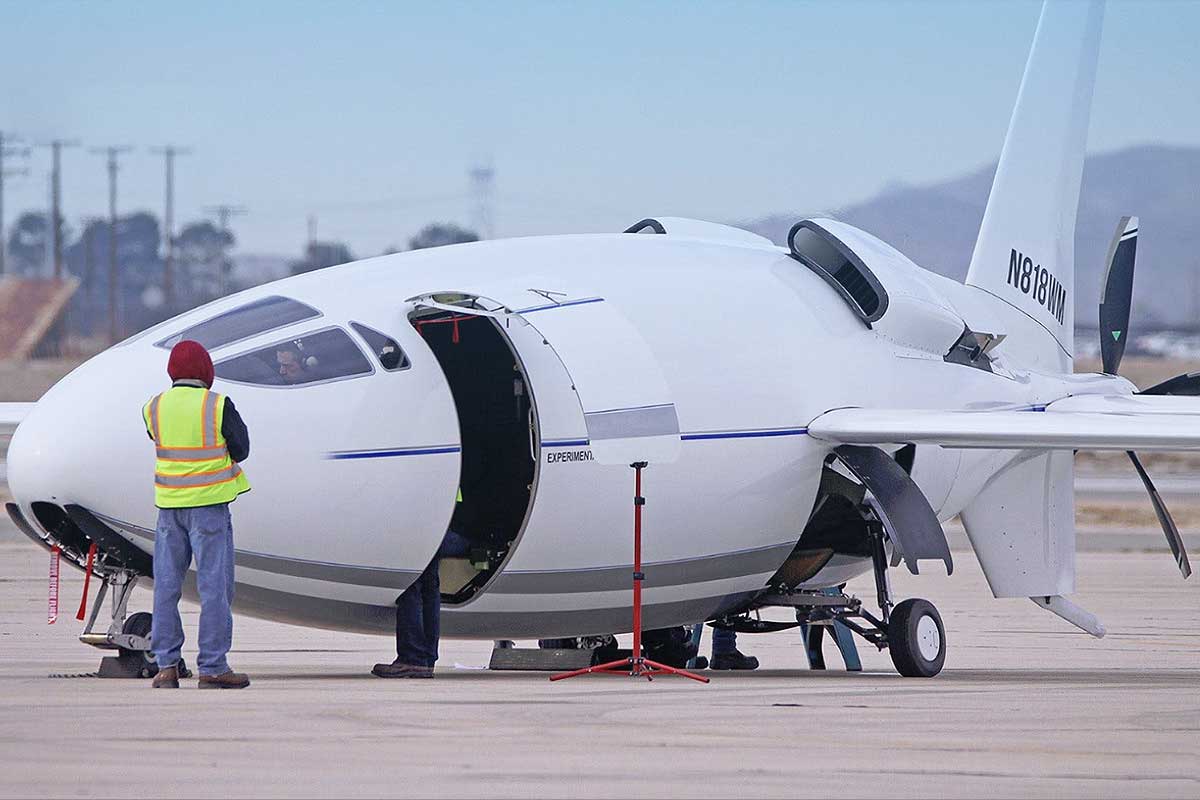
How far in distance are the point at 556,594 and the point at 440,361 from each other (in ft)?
6.14

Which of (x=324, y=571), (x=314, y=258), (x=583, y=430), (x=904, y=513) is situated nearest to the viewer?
(x=324, y=571)

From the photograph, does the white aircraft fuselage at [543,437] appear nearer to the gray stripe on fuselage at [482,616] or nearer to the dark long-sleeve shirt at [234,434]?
the gray stripe on fuselage at [482,616]

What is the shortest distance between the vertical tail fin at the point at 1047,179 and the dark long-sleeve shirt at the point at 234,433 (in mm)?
10376

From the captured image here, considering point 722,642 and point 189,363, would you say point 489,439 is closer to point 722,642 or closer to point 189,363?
point 189,363

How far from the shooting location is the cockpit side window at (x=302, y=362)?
12164 millimetres

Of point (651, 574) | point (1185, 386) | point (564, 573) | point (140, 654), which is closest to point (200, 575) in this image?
point (140, 654)

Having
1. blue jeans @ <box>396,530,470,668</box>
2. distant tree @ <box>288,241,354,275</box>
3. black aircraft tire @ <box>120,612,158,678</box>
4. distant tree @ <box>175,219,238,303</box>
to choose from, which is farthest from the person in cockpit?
distant tree @ <box>175,219,238,303</box>

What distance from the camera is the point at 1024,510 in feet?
59.2

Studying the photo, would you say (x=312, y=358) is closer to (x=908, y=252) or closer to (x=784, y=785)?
(x=784, y=785)

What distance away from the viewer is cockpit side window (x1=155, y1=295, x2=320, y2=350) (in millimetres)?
12367

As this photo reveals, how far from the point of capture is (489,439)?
14211mm

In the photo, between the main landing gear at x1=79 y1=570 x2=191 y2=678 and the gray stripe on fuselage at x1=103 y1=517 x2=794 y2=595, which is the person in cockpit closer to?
the gray stripe on fuselage at x1=103 y1=517 x2=794 y2=595

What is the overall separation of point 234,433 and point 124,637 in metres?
1.89

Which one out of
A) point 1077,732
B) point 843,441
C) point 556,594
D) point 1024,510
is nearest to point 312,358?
point 556,594
